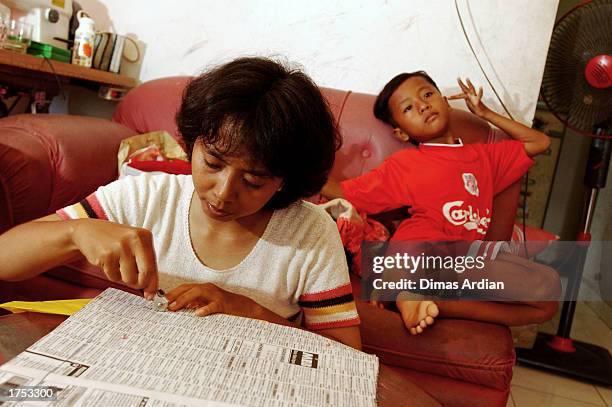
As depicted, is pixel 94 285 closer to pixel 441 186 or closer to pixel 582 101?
pixel 441 186

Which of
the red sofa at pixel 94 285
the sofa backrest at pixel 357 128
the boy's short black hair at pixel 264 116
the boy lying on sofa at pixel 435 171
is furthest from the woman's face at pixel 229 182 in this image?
the sofa backrest at pixel 357 128

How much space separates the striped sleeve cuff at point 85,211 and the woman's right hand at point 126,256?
152 millimetres

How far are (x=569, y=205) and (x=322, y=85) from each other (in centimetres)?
179

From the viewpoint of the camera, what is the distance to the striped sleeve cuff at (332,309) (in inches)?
35.2

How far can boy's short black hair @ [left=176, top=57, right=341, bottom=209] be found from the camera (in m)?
0.74

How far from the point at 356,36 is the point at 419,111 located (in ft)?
1.89

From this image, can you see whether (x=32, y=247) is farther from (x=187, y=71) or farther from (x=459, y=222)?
(x=187, y=71)

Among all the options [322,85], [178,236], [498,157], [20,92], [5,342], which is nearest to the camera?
[5,342]

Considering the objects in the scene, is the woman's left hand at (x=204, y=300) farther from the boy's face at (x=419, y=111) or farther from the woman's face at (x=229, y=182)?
the boy's face at (x=419, y=111)

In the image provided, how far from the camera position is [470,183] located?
5.37 feet

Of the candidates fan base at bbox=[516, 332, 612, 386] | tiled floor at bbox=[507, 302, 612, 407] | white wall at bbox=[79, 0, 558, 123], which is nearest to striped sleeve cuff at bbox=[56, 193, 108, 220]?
white wall at bbox=[79, 0, 558, 123]

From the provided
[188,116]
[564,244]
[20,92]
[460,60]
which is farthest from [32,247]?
[564,244]

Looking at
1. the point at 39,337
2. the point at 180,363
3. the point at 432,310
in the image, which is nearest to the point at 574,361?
the point at 432,310

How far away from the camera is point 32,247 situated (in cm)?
75
